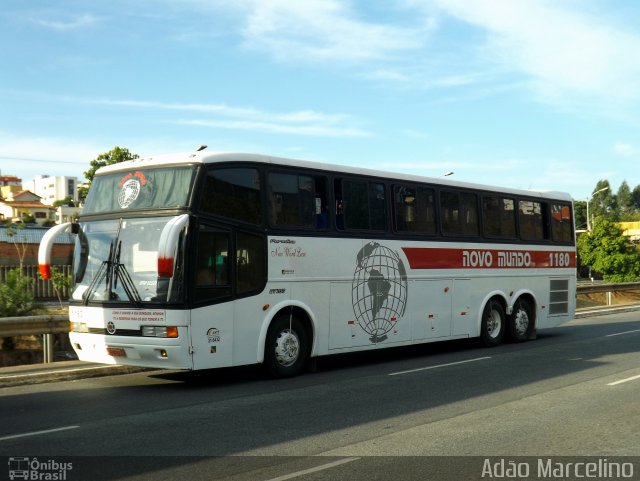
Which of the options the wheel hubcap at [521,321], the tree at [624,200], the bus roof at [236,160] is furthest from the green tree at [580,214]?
the bus roof at [236,160]

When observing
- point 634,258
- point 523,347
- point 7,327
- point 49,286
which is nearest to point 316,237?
point 7,327

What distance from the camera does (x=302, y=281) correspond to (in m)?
13.5

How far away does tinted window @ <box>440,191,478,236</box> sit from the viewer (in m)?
16.8

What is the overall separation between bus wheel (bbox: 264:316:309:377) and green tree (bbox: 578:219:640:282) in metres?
40.5

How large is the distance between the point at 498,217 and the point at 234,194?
8093 mm

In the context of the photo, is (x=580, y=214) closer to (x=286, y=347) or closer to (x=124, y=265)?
(x=286, y=347)

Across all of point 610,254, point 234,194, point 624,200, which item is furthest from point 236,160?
point 624,200

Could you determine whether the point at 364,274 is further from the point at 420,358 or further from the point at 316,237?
the point at 420,358

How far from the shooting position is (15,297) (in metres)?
20.0

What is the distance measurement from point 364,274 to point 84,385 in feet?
17.3

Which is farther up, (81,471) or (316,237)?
(316,237)

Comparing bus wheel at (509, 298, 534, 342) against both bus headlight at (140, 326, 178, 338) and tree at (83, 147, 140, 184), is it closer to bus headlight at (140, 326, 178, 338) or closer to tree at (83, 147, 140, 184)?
bus headlight at (140, 326, 178, 338)

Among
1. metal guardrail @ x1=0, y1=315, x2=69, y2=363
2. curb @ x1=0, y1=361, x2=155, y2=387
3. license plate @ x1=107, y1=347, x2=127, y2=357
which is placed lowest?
curb @ x1=0, y1=361, x2=155, y2=387

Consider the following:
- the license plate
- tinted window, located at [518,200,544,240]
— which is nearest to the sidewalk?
the license plate
